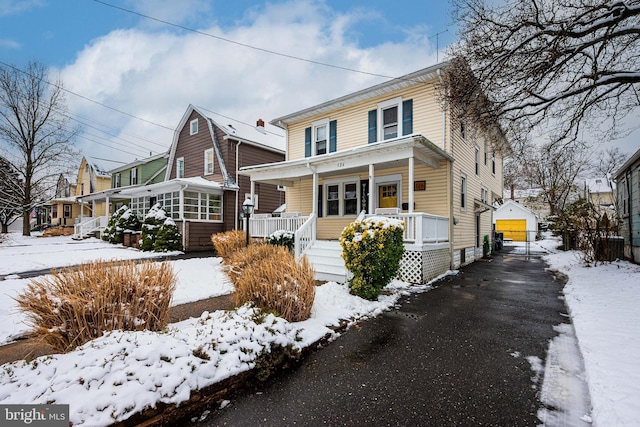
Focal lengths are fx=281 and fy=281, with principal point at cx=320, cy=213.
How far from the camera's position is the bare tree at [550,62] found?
631 cm

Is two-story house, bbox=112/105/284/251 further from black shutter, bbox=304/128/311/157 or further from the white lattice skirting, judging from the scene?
the white lattice skirting

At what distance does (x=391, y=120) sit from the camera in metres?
11.1

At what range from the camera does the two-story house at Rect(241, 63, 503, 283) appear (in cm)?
846

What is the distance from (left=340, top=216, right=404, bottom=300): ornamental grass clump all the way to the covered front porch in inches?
83.0

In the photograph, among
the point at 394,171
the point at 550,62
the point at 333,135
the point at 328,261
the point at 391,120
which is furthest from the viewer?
the point at 333,135

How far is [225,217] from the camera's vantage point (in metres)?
16.8

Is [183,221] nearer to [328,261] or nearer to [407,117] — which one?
[328,261]

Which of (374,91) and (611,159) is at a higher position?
(611,159)

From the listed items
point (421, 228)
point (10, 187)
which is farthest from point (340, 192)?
point (10, 187)

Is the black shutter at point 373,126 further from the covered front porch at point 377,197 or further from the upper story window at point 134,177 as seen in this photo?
the upper story window at point 134,177

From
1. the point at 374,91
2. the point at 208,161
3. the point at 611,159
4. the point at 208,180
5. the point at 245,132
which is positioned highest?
the point at 611,159

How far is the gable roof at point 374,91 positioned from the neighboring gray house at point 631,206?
697 cm

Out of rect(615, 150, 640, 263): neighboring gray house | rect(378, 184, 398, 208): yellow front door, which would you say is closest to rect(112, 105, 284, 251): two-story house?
rect(378, 184, 398, 208): yellow front door

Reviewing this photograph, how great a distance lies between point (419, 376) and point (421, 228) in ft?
17.3
